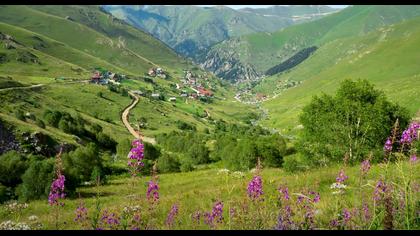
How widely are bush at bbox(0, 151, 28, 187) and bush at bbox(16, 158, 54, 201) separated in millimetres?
8959

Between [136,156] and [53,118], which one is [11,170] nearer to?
[136,156]

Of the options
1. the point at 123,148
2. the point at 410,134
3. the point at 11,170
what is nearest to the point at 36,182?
the point at 11,170

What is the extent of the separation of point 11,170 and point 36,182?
11889 millimetres

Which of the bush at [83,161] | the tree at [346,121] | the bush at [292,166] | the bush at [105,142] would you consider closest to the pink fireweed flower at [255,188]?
the bush at [292,166]

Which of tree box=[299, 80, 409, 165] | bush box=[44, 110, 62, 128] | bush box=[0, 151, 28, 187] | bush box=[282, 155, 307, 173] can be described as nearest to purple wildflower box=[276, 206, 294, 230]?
bush box=[282, 155, 307, 173]

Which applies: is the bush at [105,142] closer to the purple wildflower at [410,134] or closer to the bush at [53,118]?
the bush at [53,118]

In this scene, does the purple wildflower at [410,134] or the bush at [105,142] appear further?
the bush at [105,142]

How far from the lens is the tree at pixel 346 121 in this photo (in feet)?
149

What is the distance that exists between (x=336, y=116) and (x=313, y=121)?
5.23 m

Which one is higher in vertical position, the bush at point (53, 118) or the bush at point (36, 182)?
the bush at point (53, 118)

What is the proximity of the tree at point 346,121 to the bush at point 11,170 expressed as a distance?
3894 centimetres

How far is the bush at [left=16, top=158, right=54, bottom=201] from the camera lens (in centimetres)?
4362

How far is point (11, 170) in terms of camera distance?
53.8m
